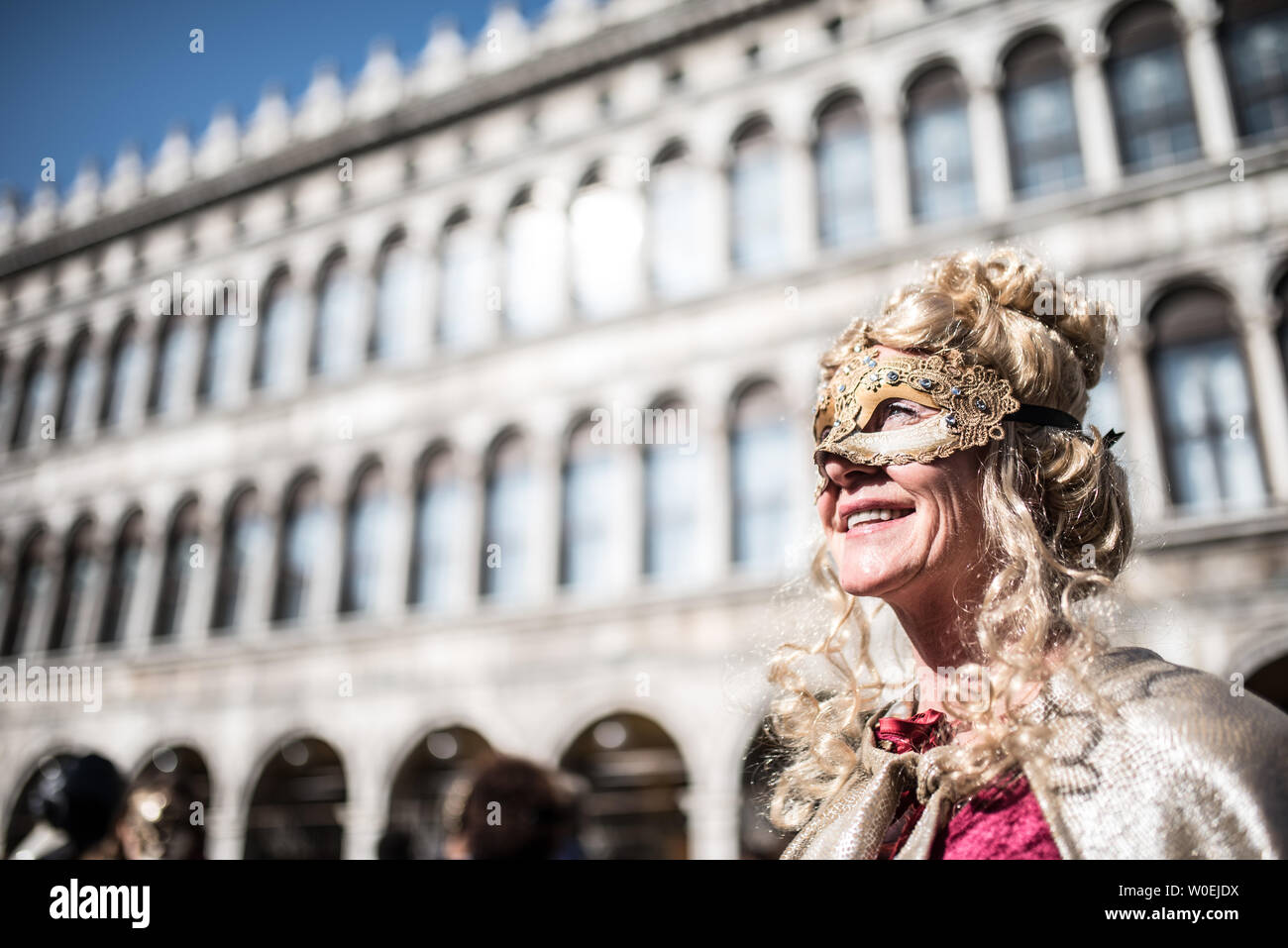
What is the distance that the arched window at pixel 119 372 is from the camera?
21000 mm

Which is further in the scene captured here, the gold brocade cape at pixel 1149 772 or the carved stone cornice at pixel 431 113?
the carved stone cornice at pixel 431 113

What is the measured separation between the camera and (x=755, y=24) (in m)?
16.2

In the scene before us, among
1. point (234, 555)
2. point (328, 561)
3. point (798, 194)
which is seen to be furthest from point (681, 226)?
point (234, 555)

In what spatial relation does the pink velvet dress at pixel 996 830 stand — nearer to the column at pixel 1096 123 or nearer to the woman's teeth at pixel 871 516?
the woman's teeth at pixel 871 516

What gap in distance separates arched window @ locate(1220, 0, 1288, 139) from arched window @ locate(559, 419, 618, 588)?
9.65 meters

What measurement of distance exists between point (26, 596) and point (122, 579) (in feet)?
7.74

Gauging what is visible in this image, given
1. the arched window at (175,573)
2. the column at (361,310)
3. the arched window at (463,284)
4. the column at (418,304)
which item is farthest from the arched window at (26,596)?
the arched window at (463,284)

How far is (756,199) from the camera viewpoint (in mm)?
15984

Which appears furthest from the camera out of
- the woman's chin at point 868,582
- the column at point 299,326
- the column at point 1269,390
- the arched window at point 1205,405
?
the column at point 299,326

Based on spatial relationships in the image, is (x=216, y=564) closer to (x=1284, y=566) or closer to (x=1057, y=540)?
(x=1284, y=566)

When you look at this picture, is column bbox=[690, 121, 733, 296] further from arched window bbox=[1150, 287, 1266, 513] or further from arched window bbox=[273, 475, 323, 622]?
arched window bbox=[273, 475, 323, 622]

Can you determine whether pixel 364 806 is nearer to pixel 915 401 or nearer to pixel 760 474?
pixel 760 474

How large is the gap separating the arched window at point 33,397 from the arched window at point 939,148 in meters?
17.9

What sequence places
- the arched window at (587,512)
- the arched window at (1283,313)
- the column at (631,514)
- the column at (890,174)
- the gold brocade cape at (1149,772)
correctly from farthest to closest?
the arched window at (587,512)
the column at (631,514)
the column at (890,174)
the arched window at (1283,313)
the gold brocade cape at (1149,772)
